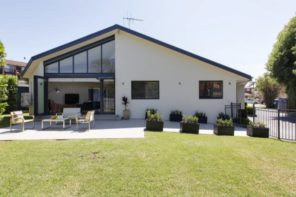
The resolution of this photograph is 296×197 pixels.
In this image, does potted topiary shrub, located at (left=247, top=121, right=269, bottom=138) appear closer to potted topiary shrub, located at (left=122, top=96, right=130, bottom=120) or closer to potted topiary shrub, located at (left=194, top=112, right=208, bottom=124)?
potted topiary shrub, located at (left=194, top=112, right=208, bottom=124)

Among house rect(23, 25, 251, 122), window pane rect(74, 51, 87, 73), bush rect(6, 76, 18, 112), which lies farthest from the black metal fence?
bush rect(6, 76, 18, 112)

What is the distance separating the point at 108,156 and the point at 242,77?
11298mm

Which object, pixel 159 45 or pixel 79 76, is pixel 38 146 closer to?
pixel 79 76

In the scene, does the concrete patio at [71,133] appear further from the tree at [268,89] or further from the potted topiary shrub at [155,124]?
the tree at [268,89]

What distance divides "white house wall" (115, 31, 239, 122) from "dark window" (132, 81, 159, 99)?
282mm

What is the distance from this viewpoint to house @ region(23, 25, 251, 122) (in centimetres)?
1418

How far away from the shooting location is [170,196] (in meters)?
3.49

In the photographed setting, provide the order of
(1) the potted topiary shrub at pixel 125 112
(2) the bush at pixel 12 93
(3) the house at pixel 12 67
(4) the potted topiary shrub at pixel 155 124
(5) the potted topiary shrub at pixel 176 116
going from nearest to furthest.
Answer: (4) the potted topiary shrub at pixel 155 124, (5) the potted topiary shrub at pixel 176 116, (1) the potted topiary shrub at pixel 125 112, (2) the bush at pixel 12 93, (3) the house at pixel 12 67

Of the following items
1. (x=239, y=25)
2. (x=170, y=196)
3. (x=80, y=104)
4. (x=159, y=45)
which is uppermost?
(x=239, y=25)

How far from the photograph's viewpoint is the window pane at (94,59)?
14602 millimetres

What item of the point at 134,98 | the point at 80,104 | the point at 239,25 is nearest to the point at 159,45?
the point at 134,98

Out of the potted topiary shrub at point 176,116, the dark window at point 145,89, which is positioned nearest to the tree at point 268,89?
the potted topiary shrub at point 176,116

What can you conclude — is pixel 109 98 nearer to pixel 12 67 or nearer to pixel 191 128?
pixel 191 128

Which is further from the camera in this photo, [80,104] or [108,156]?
[80,104]
